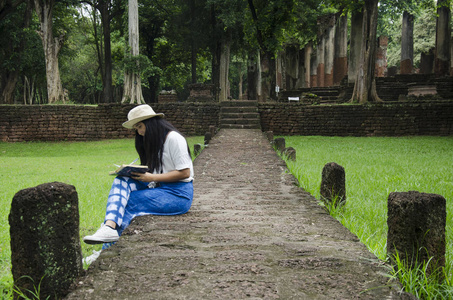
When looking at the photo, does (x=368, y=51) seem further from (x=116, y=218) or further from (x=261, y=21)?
(x=116, y=218)

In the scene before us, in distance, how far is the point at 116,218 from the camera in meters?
3.23

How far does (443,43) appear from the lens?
71.4 ft

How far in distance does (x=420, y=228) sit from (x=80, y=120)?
15782 mm

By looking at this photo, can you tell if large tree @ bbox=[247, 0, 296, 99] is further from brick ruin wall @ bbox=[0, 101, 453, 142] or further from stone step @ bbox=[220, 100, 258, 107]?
brick ruin wall @ bbox=[0, 101, 453, 142]

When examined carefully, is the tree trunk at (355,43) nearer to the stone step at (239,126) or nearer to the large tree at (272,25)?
the large tree at (272,25)

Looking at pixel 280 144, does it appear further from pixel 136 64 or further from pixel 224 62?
pixel 224 62

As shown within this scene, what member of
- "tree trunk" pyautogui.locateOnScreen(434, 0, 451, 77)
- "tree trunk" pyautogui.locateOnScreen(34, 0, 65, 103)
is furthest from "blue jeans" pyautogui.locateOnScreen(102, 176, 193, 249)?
"tree trunk" pyautogui.locateOnScreen(434, 0, 451, 77)

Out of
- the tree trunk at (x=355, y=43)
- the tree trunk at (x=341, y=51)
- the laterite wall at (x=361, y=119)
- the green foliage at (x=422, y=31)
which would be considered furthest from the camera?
the green foliage at (x=422, y=31)

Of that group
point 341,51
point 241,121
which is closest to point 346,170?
point 241,121

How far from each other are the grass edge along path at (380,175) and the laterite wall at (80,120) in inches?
166

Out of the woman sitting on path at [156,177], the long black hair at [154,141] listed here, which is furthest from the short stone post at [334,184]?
the long black hair at [154,141]

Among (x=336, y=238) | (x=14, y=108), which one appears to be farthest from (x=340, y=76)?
(x=336, y=238)

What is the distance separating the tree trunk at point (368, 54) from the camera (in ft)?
52.7

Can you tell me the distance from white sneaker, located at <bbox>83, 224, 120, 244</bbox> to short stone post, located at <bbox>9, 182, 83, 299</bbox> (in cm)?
77
